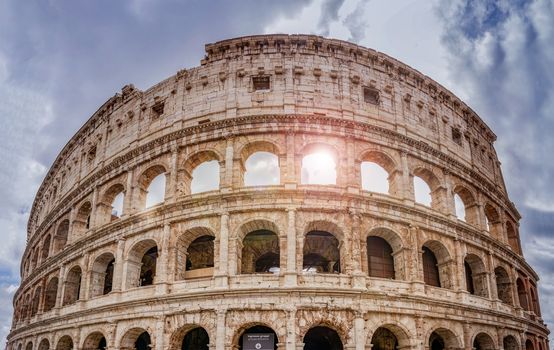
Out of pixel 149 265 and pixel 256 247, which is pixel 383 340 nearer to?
pixel 256 247

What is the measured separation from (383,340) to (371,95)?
11.5 metres

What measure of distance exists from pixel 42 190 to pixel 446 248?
29.8 meters

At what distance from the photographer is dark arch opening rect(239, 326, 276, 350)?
16703 mm

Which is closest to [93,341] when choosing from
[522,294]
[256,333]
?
[256,333]

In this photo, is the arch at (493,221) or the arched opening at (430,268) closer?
the arched opening at (430,268)

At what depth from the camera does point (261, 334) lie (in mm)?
16828

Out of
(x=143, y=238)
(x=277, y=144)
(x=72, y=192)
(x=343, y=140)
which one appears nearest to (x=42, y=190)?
(x=72, y=192)

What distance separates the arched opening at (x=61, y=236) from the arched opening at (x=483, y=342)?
22.9 meters

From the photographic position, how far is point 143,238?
19.7 m

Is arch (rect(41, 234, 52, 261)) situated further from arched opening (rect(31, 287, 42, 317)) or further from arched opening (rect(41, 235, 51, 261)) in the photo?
arched opening (rect(31, 287, 42, 317))

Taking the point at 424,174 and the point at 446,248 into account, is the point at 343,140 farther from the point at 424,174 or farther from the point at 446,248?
the point at 446,248

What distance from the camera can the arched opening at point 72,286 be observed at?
908 inches

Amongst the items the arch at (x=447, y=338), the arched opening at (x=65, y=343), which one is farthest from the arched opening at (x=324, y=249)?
the arched opening at (x=65, y=343)

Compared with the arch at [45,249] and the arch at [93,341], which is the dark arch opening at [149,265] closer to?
the arch at [93,341]
